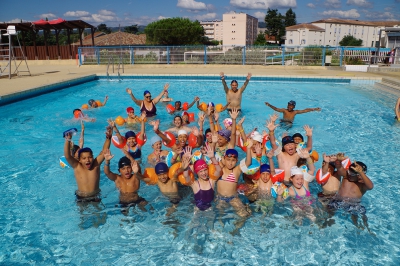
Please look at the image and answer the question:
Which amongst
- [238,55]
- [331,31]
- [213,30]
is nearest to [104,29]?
[213,30]

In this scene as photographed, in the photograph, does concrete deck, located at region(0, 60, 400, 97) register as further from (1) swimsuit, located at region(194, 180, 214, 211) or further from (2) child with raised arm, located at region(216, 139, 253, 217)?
(2) child with raised arm, located at region(216, 139, 253, 217)

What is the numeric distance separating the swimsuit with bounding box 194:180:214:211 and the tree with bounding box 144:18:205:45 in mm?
78214

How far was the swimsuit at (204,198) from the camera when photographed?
4.64 metres

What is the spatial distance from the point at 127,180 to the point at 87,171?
1.94ft

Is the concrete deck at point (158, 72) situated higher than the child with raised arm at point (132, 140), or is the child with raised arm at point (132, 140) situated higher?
the concrete deck at point (158, 72)

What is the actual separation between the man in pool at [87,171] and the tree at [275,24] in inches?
4236

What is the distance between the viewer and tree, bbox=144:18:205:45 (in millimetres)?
80688

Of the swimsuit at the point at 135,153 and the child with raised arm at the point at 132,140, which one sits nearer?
the child with raised arm at the point at 132,140

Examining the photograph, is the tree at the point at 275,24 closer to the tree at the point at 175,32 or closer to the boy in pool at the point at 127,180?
the tree at the point at 175,32

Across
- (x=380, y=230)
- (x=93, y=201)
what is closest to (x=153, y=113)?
(x=93, y=201)

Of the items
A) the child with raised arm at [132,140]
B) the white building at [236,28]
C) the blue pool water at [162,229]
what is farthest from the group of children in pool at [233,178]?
the white building at [236,28]

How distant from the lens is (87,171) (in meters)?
4.74

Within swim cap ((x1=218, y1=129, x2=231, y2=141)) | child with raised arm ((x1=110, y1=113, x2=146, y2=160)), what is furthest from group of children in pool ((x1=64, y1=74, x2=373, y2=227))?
child with raised arm ((x1=110, y1=113, x2=146, y2=160))

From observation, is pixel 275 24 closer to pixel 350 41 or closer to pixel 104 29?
pixel 350 41
